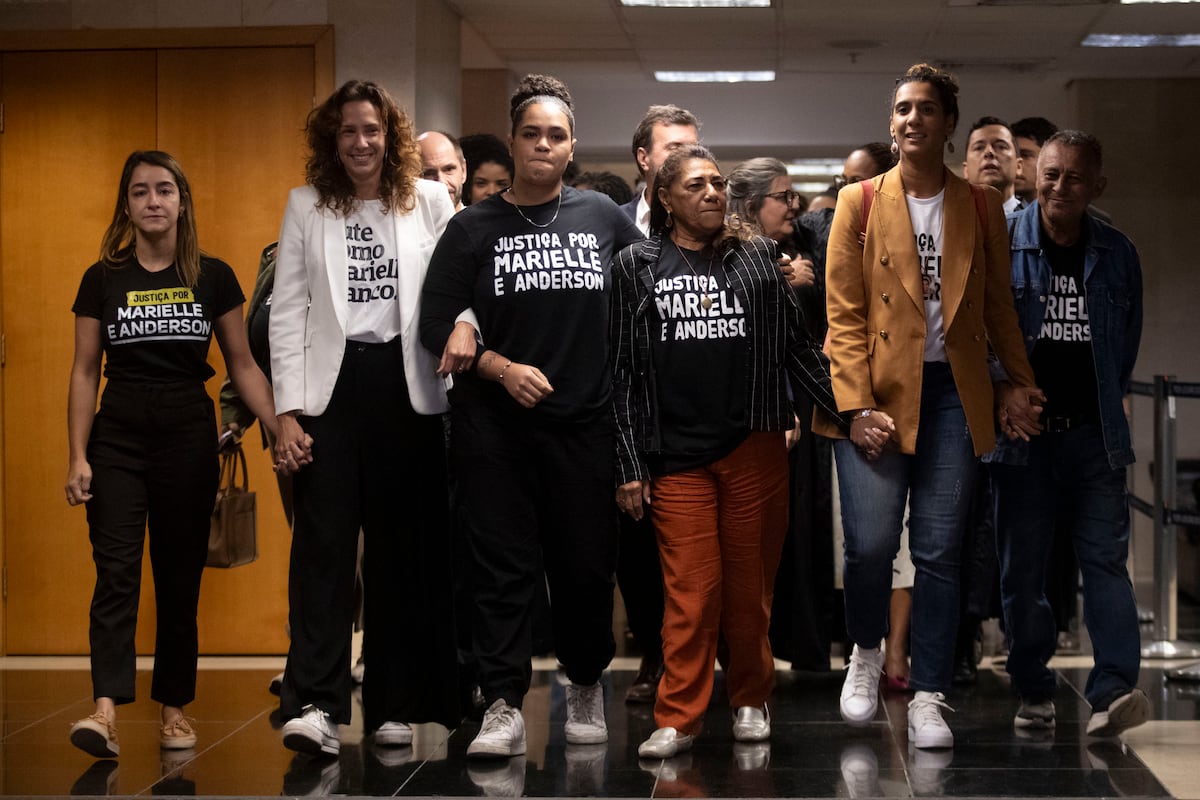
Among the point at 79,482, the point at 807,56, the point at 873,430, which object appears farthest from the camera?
the point at 807,56

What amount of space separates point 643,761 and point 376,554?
3.06 feet

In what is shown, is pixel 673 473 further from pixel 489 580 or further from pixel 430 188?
pixel 430 188

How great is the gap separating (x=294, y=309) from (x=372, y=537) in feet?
2.19

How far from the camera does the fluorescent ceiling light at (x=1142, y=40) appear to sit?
320 inches

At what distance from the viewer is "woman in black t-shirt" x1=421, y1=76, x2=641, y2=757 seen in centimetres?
399

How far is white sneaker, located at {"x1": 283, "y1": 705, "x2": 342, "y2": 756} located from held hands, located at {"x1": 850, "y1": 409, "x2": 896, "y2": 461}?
1626 mm

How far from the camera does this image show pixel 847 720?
429 cm

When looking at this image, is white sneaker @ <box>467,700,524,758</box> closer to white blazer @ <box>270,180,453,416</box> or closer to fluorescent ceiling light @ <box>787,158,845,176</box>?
white blazer @ <box>270,180,453,416</box>

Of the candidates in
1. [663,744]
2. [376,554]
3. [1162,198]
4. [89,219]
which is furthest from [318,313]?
[1162,198]

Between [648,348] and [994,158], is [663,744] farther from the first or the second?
[994,158]

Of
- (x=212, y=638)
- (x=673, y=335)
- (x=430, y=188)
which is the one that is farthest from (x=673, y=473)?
(x=212, y=638)

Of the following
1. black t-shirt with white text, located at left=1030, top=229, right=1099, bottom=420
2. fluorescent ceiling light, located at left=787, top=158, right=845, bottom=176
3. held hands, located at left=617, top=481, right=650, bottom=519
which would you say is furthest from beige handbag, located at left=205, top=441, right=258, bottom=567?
fluorescent ceiling light, located at left=787, top=158, right=845, bottom=176

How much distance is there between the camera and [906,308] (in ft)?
13.0

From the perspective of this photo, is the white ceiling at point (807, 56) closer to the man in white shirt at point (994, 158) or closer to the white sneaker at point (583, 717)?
the man in white shirt at point (994, 158)
